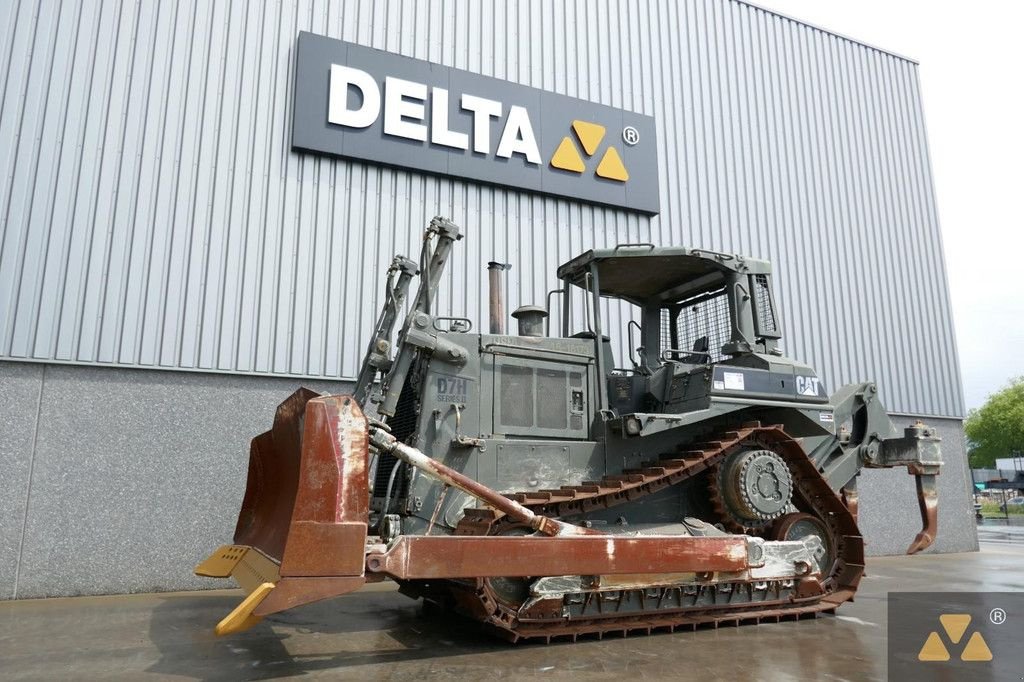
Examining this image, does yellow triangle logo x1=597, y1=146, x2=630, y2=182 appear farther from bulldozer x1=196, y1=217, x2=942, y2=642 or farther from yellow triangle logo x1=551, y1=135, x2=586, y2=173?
bulldozer x1=196, y1=217, x2=942, y2=642

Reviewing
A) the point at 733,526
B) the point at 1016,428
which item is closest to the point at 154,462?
the point at 733,526

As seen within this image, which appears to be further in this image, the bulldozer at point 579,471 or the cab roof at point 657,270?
the cab roof at point 657,270

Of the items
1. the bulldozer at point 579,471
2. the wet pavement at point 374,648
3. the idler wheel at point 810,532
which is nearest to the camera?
the wet pavement at point 374,648

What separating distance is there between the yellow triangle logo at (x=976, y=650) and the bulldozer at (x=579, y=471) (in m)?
1.15

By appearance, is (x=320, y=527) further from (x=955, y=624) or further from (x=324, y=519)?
(x=955, y=624)

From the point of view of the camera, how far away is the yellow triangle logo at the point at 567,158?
37.5ft

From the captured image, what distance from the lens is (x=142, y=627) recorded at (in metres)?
6.12

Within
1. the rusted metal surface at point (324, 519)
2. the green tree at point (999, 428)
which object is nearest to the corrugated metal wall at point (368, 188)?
the rusted metal surface at point (324, 519)

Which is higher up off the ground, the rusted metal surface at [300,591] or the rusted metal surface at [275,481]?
the rusted metal surface at [275,481]

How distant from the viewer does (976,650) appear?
528cm

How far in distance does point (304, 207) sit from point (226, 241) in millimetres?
1175

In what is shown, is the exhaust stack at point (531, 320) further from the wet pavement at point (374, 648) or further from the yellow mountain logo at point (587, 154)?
the yellow mountain logo at point (587, 154)

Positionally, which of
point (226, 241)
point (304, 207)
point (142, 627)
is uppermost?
point (304, 207)

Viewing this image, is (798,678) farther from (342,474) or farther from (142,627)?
(142,627)
